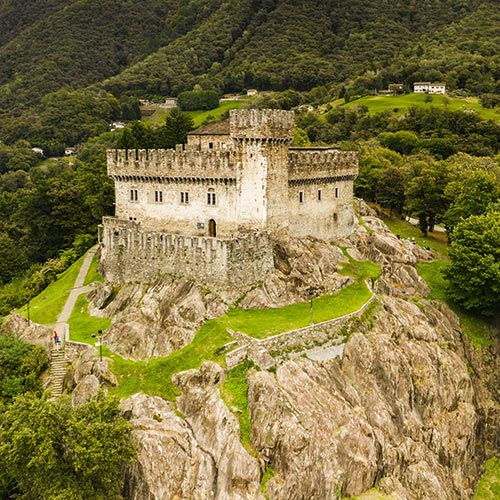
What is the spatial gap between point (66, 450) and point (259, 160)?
2442cm

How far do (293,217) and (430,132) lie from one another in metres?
68.8

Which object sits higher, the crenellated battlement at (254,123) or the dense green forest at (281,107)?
the crenellated battlement at (254,123)

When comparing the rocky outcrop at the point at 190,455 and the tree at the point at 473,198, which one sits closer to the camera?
the rocky outcrop at the point at 190,455

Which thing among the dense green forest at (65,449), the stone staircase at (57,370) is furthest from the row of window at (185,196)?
the dense green forest at (65,449)

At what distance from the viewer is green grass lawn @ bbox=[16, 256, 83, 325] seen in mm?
52938

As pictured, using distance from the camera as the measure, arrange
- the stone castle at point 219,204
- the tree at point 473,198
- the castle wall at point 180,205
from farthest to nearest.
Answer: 1. the tree at point 473,198
2. the castle wall at point 180,205
3. the stone castle at point 219,204

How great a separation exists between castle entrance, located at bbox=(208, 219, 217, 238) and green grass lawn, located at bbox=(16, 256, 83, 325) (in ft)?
43.5

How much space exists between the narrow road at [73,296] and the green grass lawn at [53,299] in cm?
36

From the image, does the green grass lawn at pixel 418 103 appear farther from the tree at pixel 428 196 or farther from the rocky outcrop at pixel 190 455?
the rocky outcrop at pixel 190 455

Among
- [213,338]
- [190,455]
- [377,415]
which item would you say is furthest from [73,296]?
[377,415]

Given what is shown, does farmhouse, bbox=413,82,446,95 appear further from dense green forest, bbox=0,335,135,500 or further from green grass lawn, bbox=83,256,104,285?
dense green forest, bbox=0,335,135,500

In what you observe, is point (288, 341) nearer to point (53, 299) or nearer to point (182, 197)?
point (182, 197)

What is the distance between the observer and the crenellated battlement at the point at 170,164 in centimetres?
5144

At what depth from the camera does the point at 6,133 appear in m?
172
